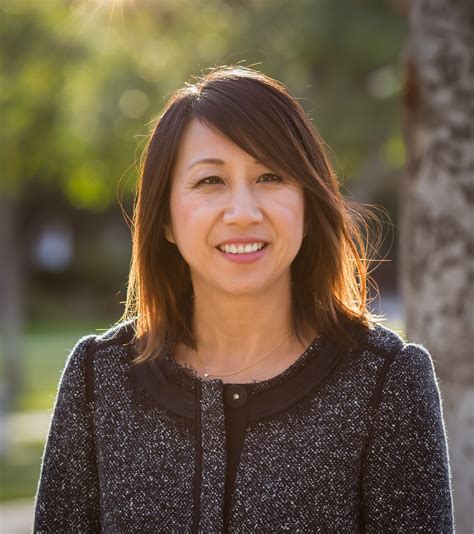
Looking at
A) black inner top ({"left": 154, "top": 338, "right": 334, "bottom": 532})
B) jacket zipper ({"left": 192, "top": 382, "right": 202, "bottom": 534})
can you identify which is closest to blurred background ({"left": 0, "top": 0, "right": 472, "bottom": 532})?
black inner top ({"left": 154, "top": 338, "right": 334, "bottom": 532})

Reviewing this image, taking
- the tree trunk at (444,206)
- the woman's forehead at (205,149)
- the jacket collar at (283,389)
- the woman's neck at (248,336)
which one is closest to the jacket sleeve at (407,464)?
the jacket collar at (283,389)

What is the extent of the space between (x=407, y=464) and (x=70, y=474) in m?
0.94

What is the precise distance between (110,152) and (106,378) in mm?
8336

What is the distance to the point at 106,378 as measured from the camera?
9.43ft

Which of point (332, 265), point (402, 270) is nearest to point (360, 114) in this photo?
point (402, 270)

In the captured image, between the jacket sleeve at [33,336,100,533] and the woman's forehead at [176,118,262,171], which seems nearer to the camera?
the woman's forehead at [176,118,262,171]

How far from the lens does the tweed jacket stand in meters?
2.58

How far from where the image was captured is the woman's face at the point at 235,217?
103 inches

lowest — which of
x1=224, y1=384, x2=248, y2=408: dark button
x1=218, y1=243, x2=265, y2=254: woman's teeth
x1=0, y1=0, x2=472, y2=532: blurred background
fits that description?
x1=224, y1=384, x2=248, y2=408: dark button

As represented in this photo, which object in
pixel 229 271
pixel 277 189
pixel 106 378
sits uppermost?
pixel 277 189

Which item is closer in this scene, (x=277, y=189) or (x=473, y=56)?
(x=277, y=189)

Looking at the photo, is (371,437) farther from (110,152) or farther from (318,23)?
(110,152)

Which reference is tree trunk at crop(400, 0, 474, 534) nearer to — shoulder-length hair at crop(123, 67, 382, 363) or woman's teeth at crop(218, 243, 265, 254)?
shoulder-length hair at crop(123, 67, 382, 363)

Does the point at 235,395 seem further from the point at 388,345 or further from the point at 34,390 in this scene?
the point at 34,390
